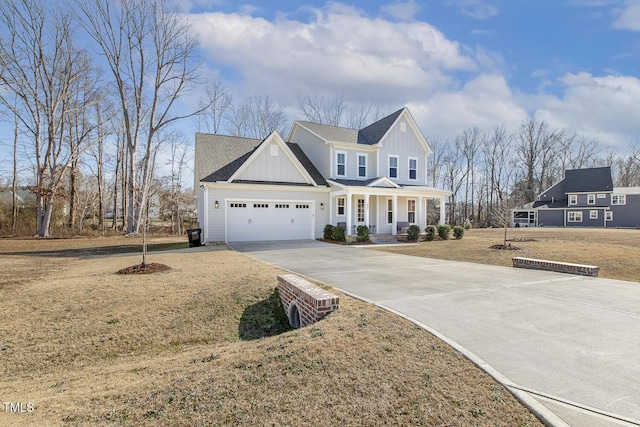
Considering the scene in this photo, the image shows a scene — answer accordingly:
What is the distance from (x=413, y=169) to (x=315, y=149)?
24.1 ft

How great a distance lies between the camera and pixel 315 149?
74.2 ft

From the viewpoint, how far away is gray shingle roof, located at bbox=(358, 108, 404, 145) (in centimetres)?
2241

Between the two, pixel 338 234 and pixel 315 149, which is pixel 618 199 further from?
pixel 338 234

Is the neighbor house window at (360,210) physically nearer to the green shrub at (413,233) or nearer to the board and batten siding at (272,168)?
the green shrub at (413,233)

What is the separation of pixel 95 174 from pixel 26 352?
3198cm

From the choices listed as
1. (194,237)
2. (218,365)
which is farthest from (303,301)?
(194,237)

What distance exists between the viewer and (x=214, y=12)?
13.0 meters

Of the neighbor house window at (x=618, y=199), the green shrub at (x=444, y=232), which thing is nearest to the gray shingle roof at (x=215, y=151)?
the green shrub at (x=444, y=232)

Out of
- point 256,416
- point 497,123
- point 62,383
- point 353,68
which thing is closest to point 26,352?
point 62,383

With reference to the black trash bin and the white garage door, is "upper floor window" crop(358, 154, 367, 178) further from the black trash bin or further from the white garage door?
the black trash bin

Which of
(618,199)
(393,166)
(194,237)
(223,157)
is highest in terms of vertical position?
(223,157)

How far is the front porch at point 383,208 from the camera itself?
19.6m

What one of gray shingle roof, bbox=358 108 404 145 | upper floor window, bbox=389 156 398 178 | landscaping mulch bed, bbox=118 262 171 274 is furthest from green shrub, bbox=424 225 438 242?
landscaping mulch bed, bbox=118 262 171 274

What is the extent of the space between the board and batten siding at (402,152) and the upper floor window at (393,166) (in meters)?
0.25
